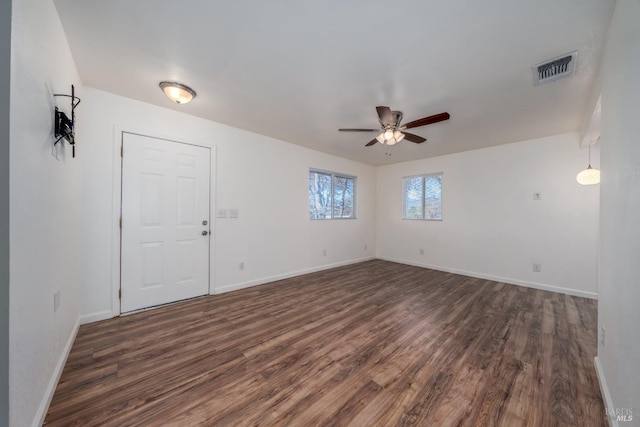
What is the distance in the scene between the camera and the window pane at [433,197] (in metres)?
5.07

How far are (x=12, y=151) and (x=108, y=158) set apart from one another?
6.40 ft

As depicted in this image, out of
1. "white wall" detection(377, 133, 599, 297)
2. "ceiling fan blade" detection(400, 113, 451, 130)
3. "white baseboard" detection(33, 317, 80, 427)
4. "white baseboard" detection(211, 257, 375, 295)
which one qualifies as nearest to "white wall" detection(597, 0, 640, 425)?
"ceiling fan blade" detection(400, 113, 451, 130)

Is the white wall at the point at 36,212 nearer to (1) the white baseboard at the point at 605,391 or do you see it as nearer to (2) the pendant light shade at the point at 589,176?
(1) the white baseboard at the point at 605,391

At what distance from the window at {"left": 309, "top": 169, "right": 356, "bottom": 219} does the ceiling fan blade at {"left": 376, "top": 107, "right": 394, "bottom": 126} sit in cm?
240

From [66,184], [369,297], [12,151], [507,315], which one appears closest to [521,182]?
[507,315]

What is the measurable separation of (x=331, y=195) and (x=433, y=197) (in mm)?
2276

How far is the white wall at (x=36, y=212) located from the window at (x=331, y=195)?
3548 millimetres

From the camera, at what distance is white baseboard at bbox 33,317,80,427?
1.26 meters

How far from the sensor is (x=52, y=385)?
149 cm

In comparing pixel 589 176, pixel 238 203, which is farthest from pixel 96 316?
pixel 589 176

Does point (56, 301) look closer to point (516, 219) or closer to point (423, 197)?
point (423, 197)

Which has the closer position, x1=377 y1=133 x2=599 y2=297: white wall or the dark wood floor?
the dark wood floor

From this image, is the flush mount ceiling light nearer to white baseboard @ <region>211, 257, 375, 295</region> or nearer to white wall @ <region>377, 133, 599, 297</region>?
white baseboard @ <region>211, 257, 375, 295</region>

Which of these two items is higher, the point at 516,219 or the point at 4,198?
the point at 4,198
